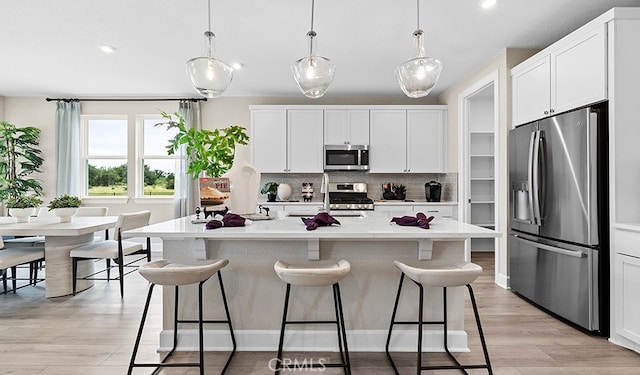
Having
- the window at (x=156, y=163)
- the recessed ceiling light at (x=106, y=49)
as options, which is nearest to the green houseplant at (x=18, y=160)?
the window at (x=156, y=163)

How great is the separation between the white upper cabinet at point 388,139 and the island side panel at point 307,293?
321 centimetres

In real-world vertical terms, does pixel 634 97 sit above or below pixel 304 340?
above

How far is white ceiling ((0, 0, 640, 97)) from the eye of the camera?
292 centimetres

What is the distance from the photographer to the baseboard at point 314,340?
2342mm

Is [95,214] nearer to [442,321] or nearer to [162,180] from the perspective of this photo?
[162,180]

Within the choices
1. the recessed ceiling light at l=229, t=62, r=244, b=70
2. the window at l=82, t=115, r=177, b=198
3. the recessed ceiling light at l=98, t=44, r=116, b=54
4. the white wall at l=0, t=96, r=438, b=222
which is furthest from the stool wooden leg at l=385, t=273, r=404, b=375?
the window at l=82, t=115, r=177, b=198

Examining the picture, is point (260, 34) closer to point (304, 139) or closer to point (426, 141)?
point (304, 139)

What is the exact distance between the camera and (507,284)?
148 inches

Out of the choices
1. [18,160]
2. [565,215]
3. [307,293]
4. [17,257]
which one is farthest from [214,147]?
[18,160]

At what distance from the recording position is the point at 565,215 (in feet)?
9.21

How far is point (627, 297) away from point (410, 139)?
347 centimetres

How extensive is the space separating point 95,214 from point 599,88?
213 inches

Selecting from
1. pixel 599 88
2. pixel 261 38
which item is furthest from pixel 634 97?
pixel 261 38

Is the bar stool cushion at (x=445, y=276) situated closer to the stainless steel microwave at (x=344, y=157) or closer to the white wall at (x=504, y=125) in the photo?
the white wall at (x=504, y=125)
